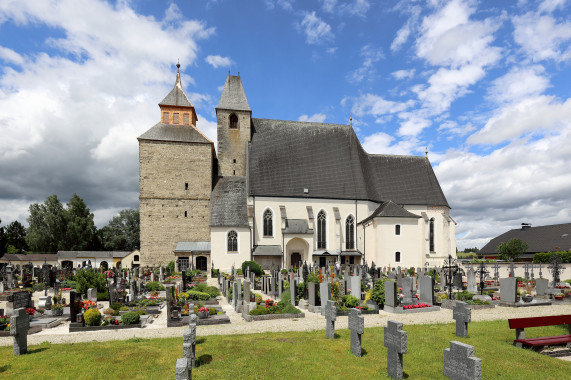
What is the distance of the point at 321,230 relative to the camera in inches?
1254

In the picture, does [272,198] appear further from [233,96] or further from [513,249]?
[513,249]

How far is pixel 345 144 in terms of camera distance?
114 ft

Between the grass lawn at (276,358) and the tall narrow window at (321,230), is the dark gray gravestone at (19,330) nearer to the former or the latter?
the grass lawn at (276,358)

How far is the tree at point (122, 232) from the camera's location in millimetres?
54812

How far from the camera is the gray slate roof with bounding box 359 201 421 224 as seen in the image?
29781 millimetres

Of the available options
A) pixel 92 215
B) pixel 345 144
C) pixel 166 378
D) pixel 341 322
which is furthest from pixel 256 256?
pixel 92 215

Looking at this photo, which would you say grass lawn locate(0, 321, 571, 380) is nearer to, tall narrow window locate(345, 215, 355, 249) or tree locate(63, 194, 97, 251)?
tall narrow window locate(345, 215, 355, 249)

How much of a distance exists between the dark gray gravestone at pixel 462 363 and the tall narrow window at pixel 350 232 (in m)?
28.3

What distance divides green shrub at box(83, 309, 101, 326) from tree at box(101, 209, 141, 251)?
48.9 metres

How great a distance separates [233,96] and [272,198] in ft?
37.6

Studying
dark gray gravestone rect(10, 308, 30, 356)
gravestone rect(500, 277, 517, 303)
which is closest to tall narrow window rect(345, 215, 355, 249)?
gravestone rect(500, 277, 517, 303)

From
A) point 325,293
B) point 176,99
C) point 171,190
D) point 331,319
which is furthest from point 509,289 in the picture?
point 176,99

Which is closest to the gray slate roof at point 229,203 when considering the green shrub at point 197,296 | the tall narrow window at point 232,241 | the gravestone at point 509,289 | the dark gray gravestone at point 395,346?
the tall narrow window at point 232,241

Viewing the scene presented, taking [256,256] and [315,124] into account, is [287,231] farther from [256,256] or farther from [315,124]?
[315,124]
